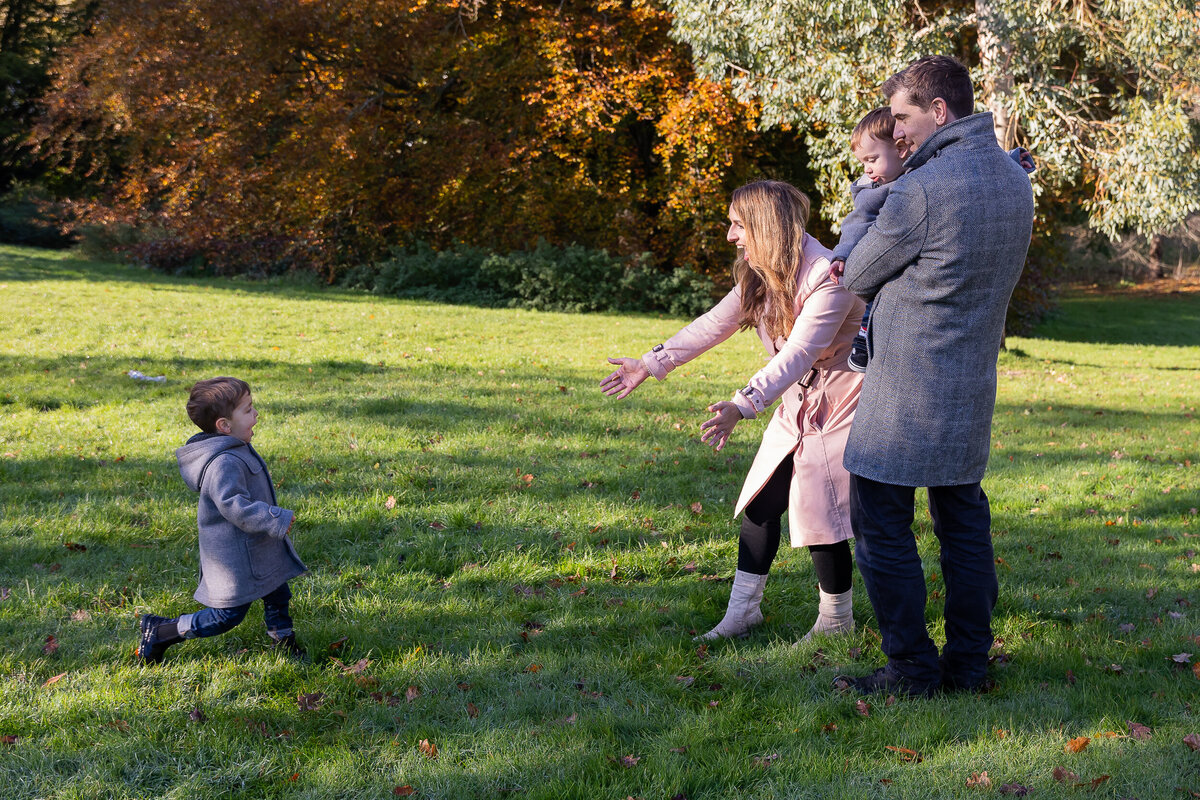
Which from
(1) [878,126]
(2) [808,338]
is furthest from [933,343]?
(1) [878,126]

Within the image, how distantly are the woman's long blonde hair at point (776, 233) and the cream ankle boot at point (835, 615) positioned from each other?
126cm

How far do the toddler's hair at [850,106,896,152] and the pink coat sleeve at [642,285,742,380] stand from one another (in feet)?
2.63

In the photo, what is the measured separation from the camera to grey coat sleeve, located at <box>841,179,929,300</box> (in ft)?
10.2

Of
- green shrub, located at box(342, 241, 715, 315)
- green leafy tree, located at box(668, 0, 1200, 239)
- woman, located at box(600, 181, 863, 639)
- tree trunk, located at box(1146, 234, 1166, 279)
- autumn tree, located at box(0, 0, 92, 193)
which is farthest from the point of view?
tree trunk, located at box(1146, 234, 1166, 279)

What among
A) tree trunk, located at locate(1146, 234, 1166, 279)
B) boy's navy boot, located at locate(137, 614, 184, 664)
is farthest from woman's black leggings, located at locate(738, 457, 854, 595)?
tree trunk, located at locate(1146, 234, 1166, 279)

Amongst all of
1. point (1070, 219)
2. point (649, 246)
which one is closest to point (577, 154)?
point (649, 246)

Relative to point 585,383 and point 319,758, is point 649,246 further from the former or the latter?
point 319,758

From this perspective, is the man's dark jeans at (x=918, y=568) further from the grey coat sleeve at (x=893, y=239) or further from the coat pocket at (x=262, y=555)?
the coat pocket at (x=262, y=555)

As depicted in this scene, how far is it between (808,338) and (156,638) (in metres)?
2.95

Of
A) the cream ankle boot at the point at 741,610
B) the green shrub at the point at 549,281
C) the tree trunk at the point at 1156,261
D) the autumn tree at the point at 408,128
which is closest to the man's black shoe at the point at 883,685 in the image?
the cream ankle boot at the point at 741,610

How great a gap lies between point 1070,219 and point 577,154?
41.9ft

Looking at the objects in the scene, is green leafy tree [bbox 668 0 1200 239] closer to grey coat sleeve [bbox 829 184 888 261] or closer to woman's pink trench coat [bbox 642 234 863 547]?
woman's pink trench coat [bbox 642 234 863 547]

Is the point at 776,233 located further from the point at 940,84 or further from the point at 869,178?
the point at 940,84

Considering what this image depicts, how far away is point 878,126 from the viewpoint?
11.6ft
